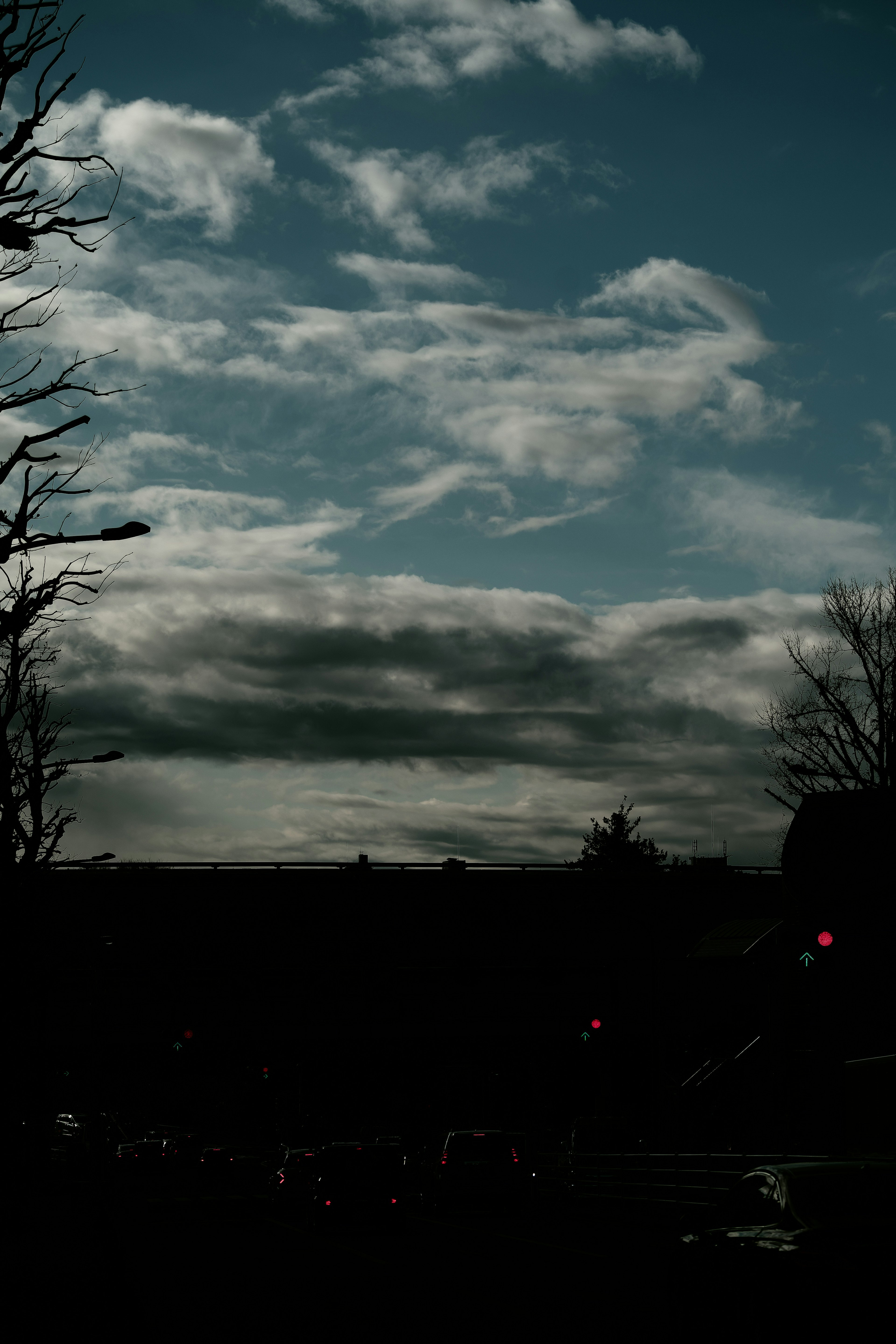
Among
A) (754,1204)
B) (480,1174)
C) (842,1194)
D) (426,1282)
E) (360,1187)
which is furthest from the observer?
(480,1174)

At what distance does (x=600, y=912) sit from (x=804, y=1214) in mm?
57034

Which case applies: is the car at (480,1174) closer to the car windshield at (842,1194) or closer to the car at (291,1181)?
the car at (291,1181)

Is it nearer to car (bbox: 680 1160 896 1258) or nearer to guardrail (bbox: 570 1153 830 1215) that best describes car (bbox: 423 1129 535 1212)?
guardrail (bbox: 570 1153 830 1215)

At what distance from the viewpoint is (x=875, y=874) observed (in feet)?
76.9

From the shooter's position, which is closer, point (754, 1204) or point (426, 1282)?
point (754, 1204)

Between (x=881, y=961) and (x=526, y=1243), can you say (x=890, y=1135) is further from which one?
(x=526, y=1243)

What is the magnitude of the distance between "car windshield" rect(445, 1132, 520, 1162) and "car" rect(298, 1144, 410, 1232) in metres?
4.49

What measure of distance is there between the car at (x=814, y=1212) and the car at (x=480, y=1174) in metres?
22.5

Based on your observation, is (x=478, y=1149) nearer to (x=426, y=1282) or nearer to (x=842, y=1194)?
(x=426, y=1282)

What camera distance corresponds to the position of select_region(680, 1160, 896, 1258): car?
30.5 ft

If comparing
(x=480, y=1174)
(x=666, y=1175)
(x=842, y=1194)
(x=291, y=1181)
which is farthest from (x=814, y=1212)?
(x=291, y=1181)

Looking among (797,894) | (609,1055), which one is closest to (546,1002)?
(609,1055)

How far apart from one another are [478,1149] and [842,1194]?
23.6m

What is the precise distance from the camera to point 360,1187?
27.1m
